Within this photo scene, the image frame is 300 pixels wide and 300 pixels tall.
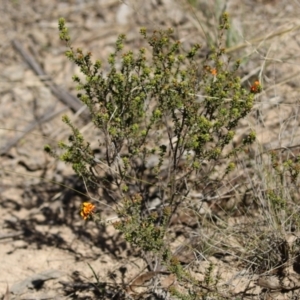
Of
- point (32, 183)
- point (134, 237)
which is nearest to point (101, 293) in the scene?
point (134, 237)

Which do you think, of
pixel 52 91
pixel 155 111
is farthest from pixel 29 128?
pixel 155 111

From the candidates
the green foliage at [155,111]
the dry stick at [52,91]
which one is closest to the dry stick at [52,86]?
the dry stick at [52,91]

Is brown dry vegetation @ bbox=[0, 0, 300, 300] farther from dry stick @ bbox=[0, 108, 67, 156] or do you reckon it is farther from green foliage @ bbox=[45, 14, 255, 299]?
green foliage @ bbox=[45, 14, 255, 299]

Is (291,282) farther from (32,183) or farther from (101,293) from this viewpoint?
(32,183)

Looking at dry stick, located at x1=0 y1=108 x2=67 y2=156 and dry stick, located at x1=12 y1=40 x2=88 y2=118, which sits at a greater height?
dry stick, located at x1=12 y1=40 x2=88 y2=118

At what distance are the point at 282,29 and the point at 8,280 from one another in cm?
235

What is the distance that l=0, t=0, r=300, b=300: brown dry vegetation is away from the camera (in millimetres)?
2725

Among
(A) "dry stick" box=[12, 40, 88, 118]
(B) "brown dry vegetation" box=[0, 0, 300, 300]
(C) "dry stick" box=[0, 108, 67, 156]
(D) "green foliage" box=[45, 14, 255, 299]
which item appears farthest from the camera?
(A) "dry stick" box=[12, 40, 88, 118]

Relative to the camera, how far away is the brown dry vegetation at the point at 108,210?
8.94 ft

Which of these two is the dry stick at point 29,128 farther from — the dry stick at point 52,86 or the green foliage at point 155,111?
the green foliage at point 155,111

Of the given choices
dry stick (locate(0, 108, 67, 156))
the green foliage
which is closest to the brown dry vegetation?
dry stick (locate(0, 108, 67, 156))

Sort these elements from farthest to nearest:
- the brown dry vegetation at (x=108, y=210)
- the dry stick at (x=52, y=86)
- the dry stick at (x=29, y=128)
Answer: the dry stick at (x=52, y=86) → the dry stick at (x=29, y=128) → the brown dry vegetation at (x=108, y=210)

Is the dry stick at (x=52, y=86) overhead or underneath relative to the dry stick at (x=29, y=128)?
overhead

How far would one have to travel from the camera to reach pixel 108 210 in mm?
3381
